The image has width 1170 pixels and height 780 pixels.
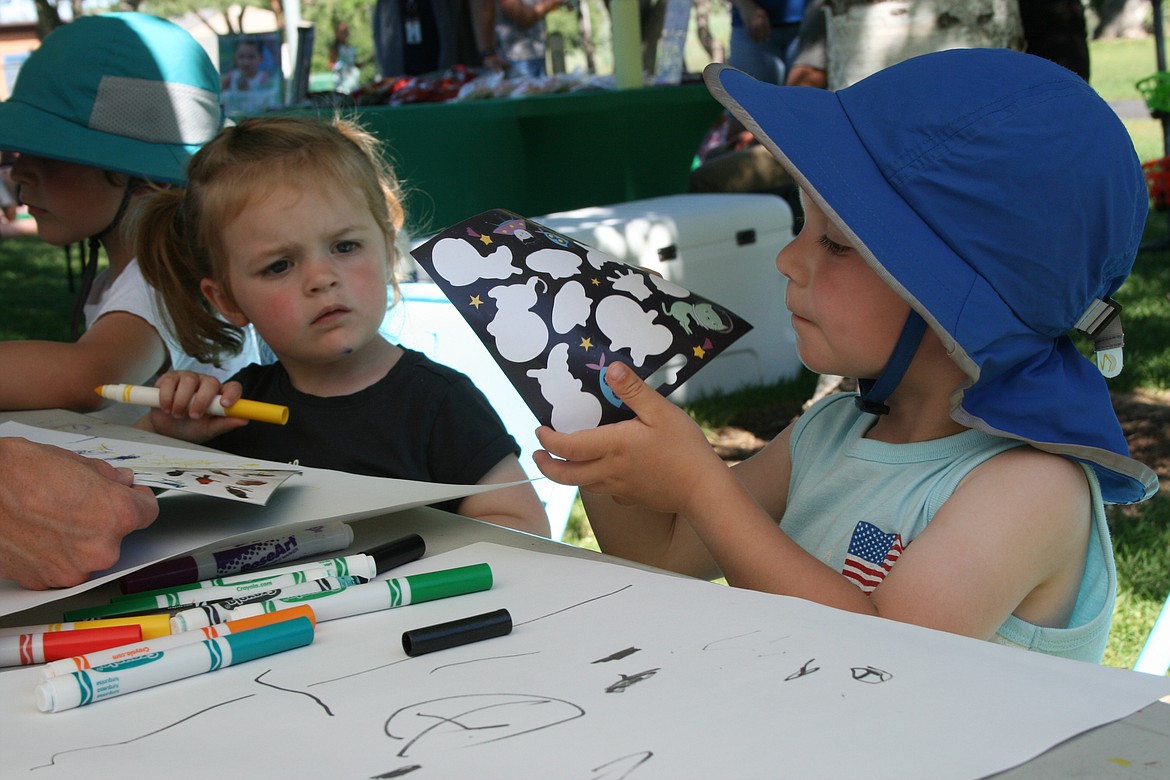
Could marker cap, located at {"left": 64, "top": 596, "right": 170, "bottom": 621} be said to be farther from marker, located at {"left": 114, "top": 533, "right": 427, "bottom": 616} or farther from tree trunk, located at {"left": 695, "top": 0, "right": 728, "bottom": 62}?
tree trunk, located at {"left": 695, "top": 0, "right": 728, "bottom": 62}

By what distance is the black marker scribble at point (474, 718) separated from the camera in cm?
62

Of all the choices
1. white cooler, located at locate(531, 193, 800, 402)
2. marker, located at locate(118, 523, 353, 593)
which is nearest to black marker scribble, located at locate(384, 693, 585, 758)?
marker, located at locate(118, 523, 353, 593)

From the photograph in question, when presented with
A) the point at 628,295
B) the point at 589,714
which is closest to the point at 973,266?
the point at 628,295

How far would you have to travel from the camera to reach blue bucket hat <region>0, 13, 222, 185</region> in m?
2.07

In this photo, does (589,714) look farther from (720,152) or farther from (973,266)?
(720,152)

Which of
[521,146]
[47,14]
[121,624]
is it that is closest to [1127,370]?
[521,146]

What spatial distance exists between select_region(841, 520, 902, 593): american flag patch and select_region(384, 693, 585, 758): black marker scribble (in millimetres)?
516

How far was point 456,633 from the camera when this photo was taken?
0.76m

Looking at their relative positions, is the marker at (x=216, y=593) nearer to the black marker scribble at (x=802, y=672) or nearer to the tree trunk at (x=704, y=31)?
the black marker scribble at (x=802, y=672)

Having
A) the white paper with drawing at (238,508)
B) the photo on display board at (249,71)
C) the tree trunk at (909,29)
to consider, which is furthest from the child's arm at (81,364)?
the photo on display board at (249,71)

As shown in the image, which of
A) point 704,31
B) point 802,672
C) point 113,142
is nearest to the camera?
point 802,672

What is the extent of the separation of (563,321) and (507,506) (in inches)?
21.2

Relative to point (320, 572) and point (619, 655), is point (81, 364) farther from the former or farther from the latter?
point (619, 655)

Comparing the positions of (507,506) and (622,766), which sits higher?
(622,766)
